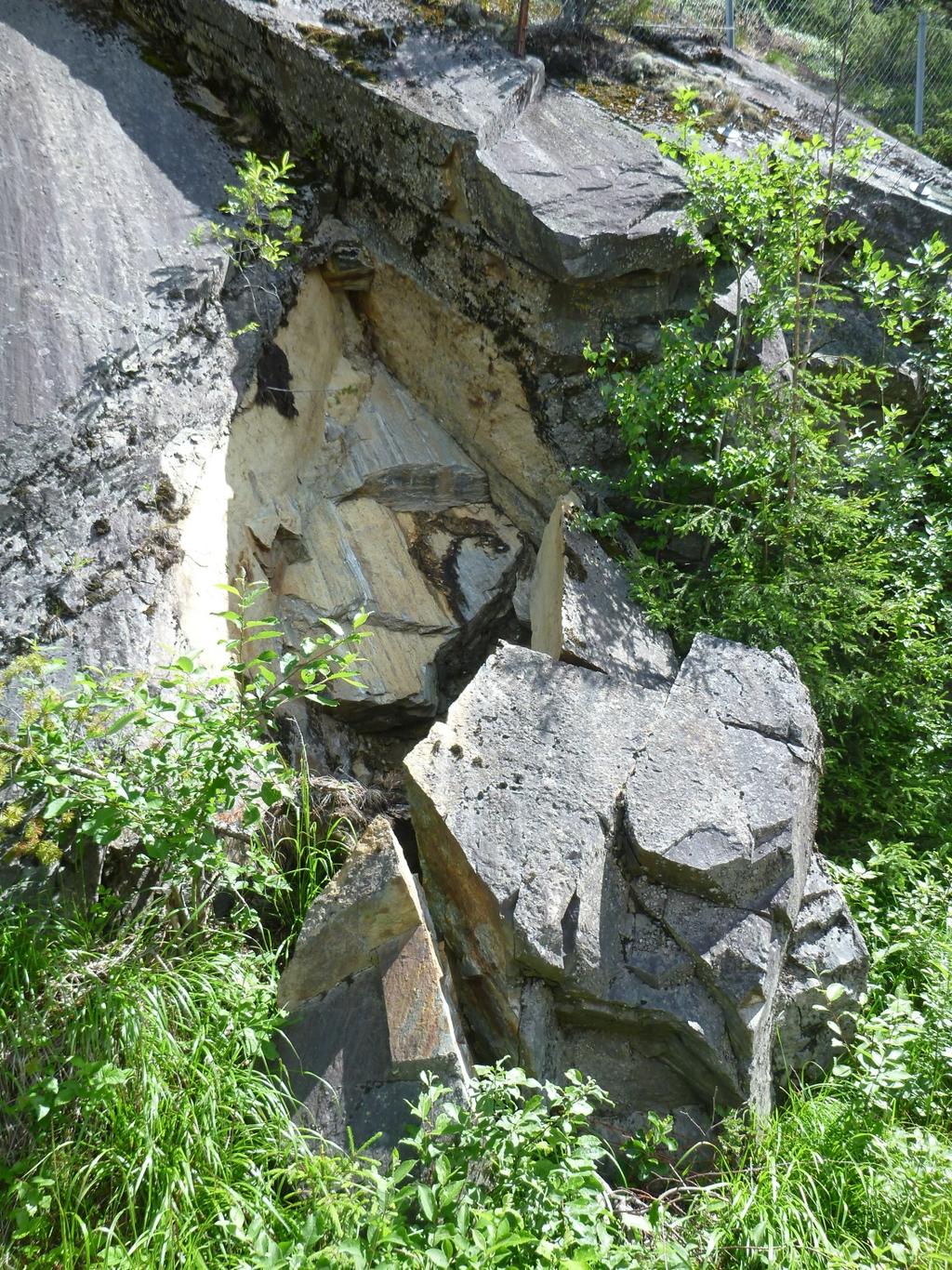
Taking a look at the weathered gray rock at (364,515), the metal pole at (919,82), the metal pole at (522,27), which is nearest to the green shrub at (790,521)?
the weathered gray rock at (364,515)

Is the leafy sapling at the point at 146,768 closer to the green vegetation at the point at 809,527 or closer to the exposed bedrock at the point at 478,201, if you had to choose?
the green vegetation at the point at 809,527

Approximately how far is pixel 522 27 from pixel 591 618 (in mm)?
3387

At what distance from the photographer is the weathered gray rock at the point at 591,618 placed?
13.8 ft

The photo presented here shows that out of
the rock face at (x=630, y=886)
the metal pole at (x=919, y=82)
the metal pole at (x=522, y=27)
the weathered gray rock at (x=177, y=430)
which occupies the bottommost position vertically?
the rock face at (x=630, y=886)

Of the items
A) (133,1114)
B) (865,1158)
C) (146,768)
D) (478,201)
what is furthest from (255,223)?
(865,1158)

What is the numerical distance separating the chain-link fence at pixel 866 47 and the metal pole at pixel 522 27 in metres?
1.93

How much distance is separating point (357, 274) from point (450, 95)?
0.98 meters

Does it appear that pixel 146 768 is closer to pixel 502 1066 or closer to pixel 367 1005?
pixel 367 1005

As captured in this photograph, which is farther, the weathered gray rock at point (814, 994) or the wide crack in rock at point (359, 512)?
the wide crack in rock at point (359, 512)

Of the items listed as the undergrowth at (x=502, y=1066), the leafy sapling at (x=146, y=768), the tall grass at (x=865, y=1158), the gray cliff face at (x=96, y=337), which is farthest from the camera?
the gray cliff face at (x=96, y=337)

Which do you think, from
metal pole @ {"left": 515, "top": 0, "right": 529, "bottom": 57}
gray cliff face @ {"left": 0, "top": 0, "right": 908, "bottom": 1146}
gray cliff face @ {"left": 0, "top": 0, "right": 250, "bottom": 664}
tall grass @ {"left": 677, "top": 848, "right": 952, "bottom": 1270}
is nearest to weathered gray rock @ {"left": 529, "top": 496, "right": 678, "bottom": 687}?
gray cliff face @ {"left": 0, "top": 0, "right": 908, "bottom": 1146}

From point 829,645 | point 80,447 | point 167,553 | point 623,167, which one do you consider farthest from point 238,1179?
point 623,167

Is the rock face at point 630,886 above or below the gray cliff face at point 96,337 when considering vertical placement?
below

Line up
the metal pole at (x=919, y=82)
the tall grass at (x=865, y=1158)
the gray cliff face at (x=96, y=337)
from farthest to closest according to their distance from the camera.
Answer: the metal pole at (x=919, y=82) → the gray cliff face at (x=96, y=337) → the tall grass at (x=865, y=1158)
